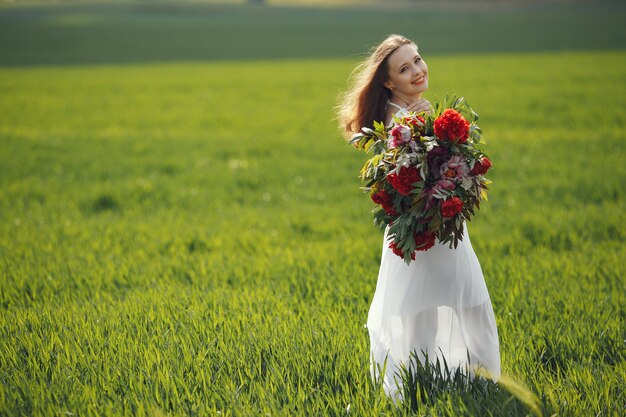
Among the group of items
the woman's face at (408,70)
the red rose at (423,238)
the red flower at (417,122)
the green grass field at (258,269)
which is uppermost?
the woman's face at (408,70)

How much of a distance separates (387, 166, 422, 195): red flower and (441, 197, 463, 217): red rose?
19 centimetres

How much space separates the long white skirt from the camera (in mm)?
3188

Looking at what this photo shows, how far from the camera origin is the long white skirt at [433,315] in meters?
3.19

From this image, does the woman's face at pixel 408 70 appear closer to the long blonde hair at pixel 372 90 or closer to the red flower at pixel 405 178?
the long blonde hair at pixel 372 90

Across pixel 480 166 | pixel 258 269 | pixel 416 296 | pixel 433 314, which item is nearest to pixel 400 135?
pixel 480 166

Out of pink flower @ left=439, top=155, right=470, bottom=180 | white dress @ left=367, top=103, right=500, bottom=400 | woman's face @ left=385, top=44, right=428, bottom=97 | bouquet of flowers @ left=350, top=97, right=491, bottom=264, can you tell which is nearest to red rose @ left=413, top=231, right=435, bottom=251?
bouquet of flowers @ left=350, top=97, right=491, bottom=264

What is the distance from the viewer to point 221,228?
7086 millimetres

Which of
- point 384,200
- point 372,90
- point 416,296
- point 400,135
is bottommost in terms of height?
point 416,296

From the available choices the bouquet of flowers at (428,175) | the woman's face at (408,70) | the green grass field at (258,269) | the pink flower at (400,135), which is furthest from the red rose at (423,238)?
the woman's face at (408,70)

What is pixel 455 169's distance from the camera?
2949 millimetres

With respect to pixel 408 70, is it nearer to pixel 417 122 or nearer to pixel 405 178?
pixel 417 122

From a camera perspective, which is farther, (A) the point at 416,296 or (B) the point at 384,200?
(A) the point at 416,296

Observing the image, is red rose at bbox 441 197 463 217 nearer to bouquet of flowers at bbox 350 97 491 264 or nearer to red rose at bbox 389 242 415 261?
bouquet of flowers at bbox 350 97 491 264

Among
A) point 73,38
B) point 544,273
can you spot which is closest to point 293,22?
point 73,38
